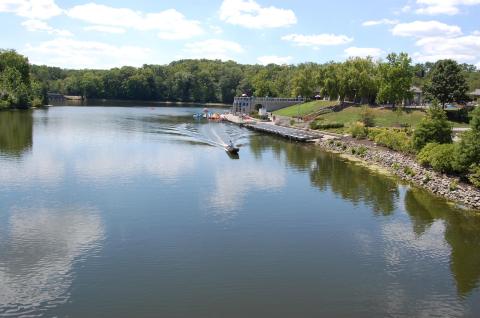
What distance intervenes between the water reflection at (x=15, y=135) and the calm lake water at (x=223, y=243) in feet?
22.4

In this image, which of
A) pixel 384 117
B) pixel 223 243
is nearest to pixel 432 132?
pixel 384 117

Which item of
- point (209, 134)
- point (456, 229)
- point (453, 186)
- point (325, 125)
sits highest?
point (325, 125)

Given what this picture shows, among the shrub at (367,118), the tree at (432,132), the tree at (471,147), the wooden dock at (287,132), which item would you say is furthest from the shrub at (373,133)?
the tree at (471,147)

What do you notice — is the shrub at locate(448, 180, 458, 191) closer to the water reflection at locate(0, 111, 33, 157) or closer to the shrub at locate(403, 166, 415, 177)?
the shrub at locate(403, 166, 415, 177)

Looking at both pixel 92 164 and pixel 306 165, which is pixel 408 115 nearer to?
pixel 306 165

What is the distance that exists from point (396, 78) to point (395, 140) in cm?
3212

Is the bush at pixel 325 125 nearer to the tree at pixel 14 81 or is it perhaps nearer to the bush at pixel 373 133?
the bush at pixel 373 133

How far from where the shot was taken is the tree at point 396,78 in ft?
315

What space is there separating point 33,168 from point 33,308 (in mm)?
34160

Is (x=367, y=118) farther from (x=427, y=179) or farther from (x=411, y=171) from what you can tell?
(x=427, y=179)

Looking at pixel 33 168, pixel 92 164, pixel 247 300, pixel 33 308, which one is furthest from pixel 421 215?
pixel 33 168

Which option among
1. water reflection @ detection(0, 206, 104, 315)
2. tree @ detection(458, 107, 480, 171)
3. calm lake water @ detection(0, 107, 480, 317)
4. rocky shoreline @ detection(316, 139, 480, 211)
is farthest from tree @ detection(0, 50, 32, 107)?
tree @ detection(458, 107, 480, 171)

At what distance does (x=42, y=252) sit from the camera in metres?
30.5

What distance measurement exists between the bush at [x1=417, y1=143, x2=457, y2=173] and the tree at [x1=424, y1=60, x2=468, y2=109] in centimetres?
3866
